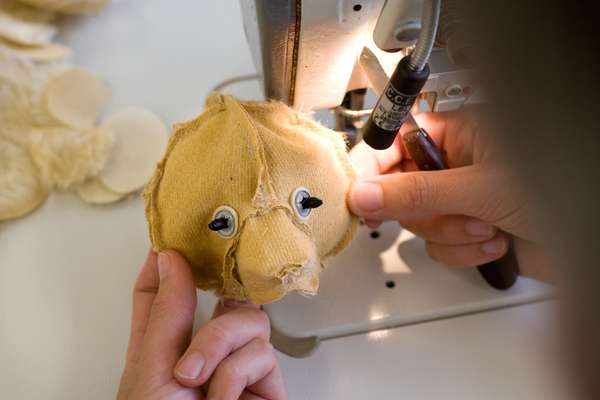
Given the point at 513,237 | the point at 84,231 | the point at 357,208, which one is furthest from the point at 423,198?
the point at 84,231

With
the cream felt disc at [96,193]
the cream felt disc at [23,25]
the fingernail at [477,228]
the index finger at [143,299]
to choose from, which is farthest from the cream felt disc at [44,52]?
the fingernail at [477,228]

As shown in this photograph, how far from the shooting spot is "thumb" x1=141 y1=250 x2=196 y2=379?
1.35ft

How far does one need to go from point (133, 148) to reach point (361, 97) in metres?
0.37

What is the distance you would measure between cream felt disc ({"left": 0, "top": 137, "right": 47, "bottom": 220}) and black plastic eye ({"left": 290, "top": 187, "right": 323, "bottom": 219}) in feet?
1.60

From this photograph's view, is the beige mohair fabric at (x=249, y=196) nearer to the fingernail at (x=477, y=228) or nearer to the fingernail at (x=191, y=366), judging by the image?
the fingernail at (x=191, y=366)

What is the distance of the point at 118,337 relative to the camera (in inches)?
23.1

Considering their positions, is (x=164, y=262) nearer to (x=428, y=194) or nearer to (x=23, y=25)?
(x=428, y=194)

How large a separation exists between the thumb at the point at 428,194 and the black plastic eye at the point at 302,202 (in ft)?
0.31

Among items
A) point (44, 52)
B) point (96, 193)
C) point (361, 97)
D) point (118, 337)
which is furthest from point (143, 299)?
point (44, 52)

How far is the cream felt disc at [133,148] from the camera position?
684 millimetres

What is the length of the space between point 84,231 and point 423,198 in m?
0.48

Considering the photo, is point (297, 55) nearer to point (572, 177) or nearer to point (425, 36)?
point (425, 36)

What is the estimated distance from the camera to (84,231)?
0.67m

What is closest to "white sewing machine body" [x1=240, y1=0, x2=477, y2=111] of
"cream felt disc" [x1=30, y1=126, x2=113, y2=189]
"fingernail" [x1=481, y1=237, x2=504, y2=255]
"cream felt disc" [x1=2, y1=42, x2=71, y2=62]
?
"fingernail" [x1=481, y1=237, x2=504, y2=255]
